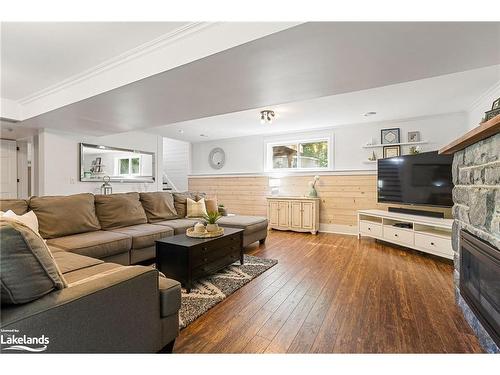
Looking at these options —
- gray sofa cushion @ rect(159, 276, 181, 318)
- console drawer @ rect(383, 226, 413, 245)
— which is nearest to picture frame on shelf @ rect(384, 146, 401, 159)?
console drawer @ rect(383, 226, 413, 245)

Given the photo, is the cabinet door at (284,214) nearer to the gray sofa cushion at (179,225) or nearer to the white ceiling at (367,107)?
the white ceiling at (367,107)

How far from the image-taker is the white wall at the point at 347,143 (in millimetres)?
4238

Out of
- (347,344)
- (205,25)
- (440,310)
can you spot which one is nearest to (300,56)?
(205,25)

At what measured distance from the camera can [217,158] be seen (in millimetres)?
6781

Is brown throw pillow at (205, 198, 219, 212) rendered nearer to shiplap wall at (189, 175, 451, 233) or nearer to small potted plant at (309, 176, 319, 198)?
shiplap wall at (189, 175, 451, 233)

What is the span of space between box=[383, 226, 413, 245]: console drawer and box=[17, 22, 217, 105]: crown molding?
366 centimetres

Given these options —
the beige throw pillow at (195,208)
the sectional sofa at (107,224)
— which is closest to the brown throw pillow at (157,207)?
the sectional sofa at (107,224)

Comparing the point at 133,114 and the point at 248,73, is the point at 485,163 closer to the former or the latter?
the point at 248,73

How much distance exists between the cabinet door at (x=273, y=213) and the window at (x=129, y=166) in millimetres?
3033

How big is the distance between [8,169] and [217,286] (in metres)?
5.76

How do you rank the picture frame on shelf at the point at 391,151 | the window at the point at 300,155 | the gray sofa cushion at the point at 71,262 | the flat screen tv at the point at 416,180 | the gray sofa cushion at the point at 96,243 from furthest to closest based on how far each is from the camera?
the window at the point at 300,155 < the picture frame on shelf at the point at 391,151 < the flat screen tv at the point at 416,180 < the gray sofa cushion at the point at 96,243 < the gray sofa cushion at the point at 71,262

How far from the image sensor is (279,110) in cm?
412

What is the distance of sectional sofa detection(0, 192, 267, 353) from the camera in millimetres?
937
